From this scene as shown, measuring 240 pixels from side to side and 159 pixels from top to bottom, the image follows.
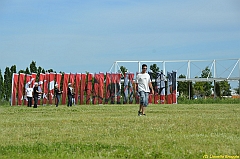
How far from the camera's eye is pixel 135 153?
28.5 ft

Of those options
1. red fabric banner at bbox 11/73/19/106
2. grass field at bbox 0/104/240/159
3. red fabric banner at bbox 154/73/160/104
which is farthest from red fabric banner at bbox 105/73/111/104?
grass field at bbox 0/104/240/159

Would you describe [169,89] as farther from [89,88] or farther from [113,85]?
[89,88]

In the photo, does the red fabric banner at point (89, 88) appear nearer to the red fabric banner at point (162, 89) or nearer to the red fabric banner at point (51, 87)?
the red fabric banner at point (51, 87)

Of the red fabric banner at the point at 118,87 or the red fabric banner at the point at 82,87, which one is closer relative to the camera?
the red fabric banner at the point at 82,87

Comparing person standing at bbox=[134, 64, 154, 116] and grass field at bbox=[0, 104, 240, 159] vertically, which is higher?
person standing at bbox=[134, 64, 154, 116]

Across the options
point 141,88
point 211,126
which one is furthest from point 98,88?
point 211,126

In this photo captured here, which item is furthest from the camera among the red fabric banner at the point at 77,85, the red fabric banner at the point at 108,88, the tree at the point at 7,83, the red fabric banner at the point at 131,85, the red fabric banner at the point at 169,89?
the tree at the point at 7,83

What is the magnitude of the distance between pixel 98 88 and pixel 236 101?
1264cm

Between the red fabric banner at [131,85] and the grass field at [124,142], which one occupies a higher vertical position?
the red fabric banner at [131,85]

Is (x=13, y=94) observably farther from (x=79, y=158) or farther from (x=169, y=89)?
(x=79, y=158)

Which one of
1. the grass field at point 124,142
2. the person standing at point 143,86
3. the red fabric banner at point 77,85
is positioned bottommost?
the grass field at point 124,142

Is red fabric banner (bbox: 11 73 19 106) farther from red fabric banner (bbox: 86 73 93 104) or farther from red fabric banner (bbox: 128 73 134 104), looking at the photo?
red fabric banner (bbox: 128 73 134 104)

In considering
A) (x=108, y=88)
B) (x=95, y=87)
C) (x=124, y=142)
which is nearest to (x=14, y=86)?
(x=95, y=87)

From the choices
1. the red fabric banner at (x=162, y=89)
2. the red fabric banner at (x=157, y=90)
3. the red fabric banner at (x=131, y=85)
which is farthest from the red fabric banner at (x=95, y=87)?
the red fabric banner at (x=162, y=89)
